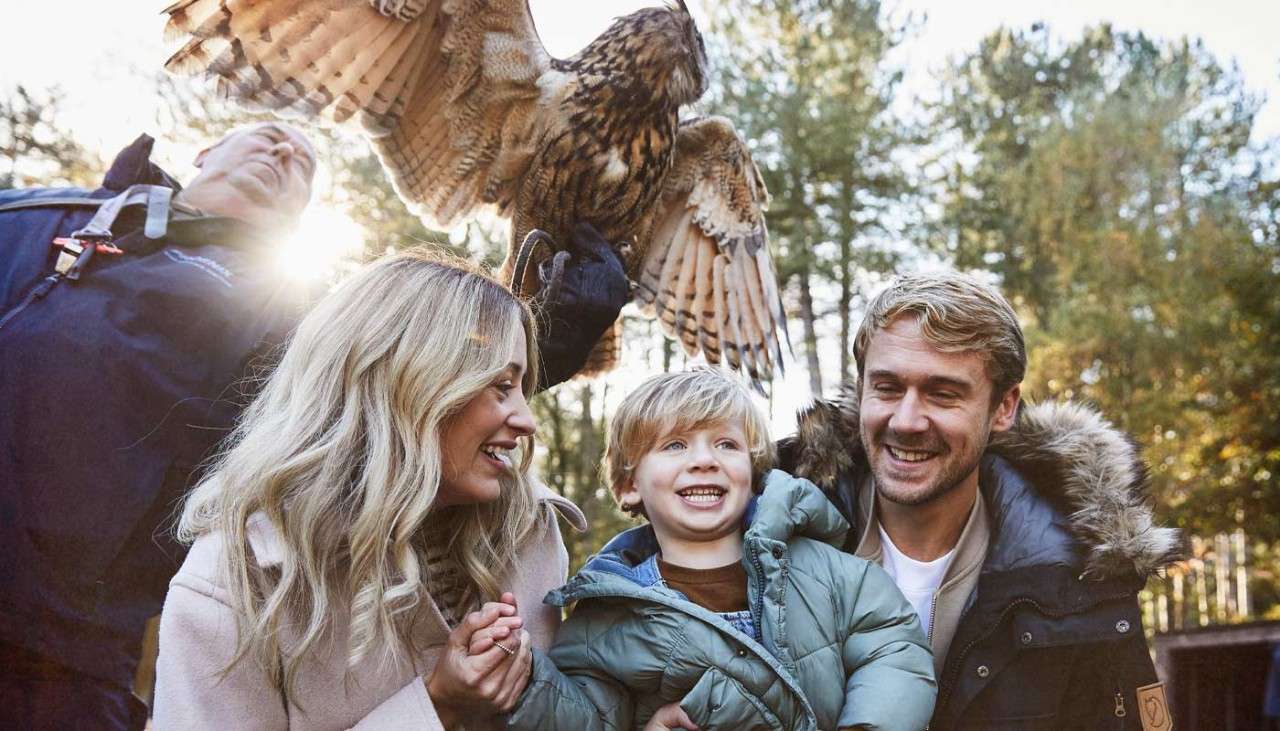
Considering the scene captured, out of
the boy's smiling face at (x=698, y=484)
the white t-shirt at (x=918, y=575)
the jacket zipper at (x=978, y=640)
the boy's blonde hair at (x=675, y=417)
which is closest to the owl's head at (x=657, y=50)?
the boy's blonde hair at (x=675, y=417)

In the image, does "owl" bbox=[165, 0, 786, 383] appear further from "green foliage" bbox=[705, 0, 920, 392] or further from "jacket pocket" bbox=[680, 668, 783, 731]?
"green foliage" bbox=[705, 0, 920, 392]

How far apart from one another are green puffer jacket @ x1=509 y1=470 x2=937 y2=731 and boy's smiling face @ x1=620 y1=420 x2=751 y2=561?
0.07m

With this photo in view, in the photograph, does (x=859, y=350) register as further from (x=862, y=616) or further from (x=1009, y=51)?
(x=1009, y=51)

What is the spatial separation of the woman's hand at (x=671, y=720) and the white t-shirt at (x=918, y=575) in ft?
2.27

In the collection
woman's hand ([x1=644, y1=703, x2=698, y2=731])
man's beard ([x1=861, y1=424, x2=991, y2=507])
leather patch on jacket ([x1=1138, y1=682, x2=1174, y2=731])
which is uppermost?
man's beard ([x1=861, y1=424, x2=991, y2=507])

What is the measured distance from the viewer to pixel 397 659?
158cm

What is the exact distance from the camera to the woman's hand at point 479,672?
1.51 metres

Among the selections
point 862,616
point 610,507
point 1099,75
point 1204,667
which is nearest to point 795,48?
point 610,507

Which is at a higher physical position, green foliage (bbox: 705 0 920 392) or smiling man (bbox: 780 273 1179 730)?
green foliage (bbox: 705 0 920 392)

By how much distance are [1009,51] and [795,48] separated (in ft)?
29.3

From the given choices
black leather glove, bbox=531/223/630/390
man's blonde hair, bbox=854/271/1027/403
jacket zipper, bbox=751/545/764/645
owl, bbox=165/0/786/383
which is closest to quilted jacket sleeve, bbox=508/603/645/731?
jacket zipper, bbox=751/545/764/645

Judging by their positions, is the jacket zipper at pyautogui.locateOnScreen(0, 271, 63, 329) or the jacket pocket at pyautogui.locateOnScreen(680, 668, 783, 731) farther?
the jacket zipper at pyautogui.locateOnScreen(0, 271, 63, 329)

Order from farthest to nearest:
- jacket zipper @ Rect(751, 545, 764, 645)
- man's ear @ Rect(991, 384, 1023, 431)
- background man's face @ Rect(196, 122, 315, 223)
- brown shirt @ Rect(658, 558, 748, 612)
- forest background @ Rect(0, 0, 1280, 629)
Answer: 1. forest background @ Rect(0, 0, 1280, 629)
2. background man's face @ Rect(196, 122, 315, 223)
3. man's ear @ Rect(991, 384, 1023, 431)
4. brown shirt @ Rect(658, 558, 748, 612)
5. jacket zipper @ Rect(751, 545, 764, 645)

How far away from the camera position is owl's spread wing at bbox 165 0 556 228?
9.29ft
